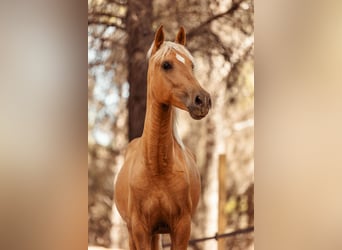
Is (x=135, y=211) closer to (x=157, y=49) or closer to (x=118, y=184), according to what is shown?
(x=118, y=184)

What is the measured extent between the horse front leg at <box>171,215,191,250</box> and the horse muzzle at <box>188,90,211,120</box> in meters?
0.39

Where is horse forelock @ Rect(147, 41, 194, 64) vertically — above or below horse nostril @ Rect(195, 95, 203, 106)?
above

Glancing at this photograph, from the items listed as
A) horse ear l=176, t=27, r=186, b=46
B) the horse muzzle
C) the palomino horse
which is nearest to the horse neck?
the palomino horse

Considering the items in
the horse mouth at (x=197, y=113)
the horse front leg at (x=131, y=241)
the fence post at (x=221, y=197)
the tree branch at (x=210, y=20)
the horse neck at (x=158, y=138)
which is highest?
the tree branch at (x=210, y=20)

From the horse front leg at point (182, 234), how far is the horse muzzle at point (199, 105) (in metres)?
0.39

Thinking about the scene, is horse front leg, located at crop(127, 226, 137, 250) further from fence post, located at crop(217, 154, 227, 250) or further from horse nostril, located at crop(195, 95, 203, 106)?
horse nostril, located at crop(195, 95, 203, 106)

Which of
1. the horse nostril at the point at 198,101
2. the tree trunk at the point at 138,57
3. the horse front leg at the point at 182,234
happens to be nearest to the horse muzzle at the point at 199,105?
the horse nostril at the point at 198,101

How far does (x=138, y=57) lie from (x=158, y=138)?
31 centimetres

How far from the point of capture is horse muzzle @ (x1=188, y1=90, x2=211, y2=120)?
1.48 metres

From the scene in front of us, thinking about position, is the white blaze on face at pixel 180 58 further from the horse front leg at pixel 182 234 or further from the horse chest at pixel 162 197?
the horse front leg at pixel 182 234

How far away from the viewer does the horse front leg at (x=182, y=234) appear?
1.61 metres

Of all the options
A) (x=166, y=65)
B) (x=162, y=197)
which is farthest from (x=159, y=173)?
(x=166, y=65)
